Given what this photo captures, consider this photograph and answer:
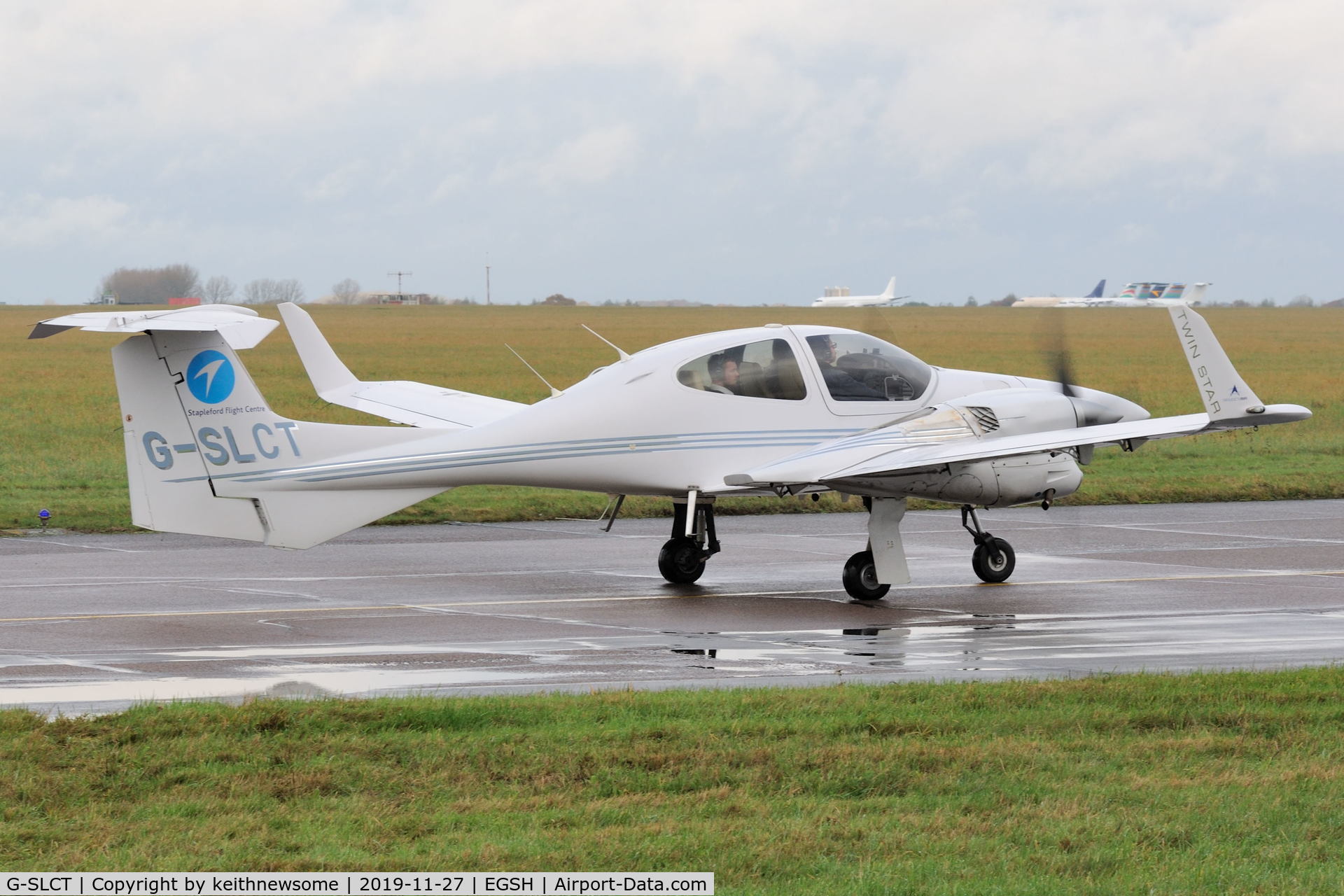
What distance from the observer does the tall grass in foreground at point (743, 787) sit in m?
6.63

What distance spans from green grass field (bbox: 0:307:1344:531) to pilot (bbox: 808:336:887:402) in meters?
1.22

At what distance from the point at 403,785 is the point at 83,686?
13.0 feet

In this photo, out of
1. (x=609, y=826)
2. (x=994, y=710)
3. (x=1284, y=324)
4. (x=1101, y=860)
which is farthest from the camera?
(x=1284, y=324)

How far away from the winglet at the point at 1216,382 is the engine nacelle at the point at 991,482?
183cm

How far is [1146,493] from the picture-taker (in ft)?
84.5

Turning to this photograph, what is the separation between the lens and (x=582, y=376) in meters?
61.3

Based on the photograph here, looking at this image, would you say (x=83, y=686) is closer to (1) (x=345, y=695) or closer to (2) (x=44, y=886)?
(1) (x=345, y=695)

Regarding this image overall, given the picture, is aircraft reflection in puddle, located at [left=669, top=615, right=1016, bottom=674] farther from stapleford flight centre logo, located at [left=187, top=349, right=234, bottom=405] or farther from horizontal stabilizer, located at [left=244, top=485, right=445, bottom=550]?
stapleford flight centre logo, located at [left=187, top=349, right=234, bottom=405]

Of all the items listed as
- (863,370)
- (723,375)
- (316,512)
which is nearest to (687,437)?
(723,375)

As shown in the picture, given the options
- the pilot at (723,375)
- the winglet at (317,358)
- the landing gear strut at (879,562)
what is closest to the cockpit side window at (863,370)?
the pilot at (723,375)

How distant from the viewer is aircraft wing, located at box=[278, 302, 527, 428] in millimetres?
19375

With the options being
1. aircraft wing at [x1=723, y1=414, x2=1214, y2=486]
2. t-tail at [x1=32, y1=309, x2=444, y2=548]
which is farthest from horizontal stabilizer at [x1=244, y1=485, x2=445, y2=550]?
aircraft wing at [x1=723, y1=414, x2=1214, y2=486]

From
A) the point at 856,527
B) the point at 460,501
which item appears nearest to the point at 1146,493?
the point at 856,527

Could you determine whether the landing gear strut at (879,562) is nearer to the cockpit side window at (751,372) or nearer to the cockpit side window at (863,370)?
the cockpit side window at (863,370)
